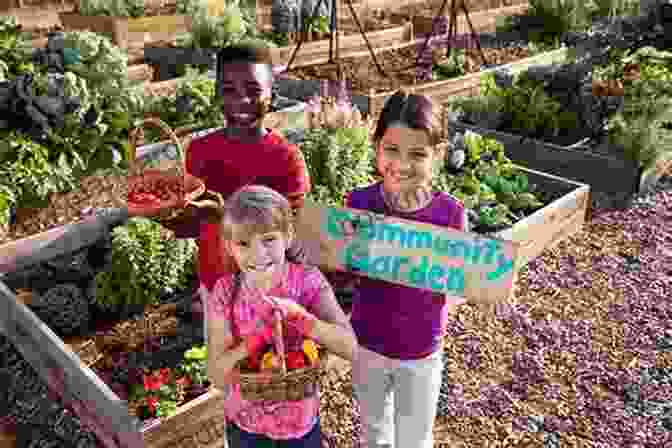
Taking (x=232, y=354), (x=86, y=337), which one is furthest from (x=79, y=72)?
(x=232, y=354)

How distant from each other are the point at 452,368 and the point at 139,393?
5.30 feet

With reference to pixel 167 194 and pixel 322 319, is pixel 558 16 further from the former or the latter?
pixel 322 319

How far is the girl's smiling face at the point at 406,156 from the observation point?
5.48 feet

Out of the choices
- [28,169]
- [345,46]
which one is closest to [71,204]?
[28,169]

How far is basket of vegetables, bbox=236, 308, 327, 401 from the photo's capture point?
4.61 ft

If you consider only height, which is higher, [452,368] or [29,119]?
[29,119]

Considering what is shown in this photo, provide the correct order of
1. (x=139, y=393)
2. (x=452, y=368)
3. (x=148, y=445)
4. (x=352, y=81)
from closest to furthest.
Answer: (x=148, y=445) < (x=139, y=393) < (x=452, y=368) < (x=352, y=81)

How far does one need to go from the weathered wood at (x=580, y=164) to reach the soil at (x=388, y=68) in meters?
1.98

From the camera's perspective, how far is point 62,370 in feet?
9.14

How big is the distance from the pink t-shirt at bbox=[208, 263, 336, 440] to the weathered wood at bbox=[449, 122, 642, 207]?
4.03 metres

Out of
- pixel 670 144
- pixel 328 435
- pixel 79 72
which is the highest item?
pixel 79 72

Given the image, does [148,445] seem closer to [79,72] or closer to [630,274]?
[630,274]

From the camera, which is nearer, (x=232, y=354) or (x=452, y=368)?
(x=232, y=354)

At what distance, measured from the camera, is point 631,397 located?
9.84 ft
